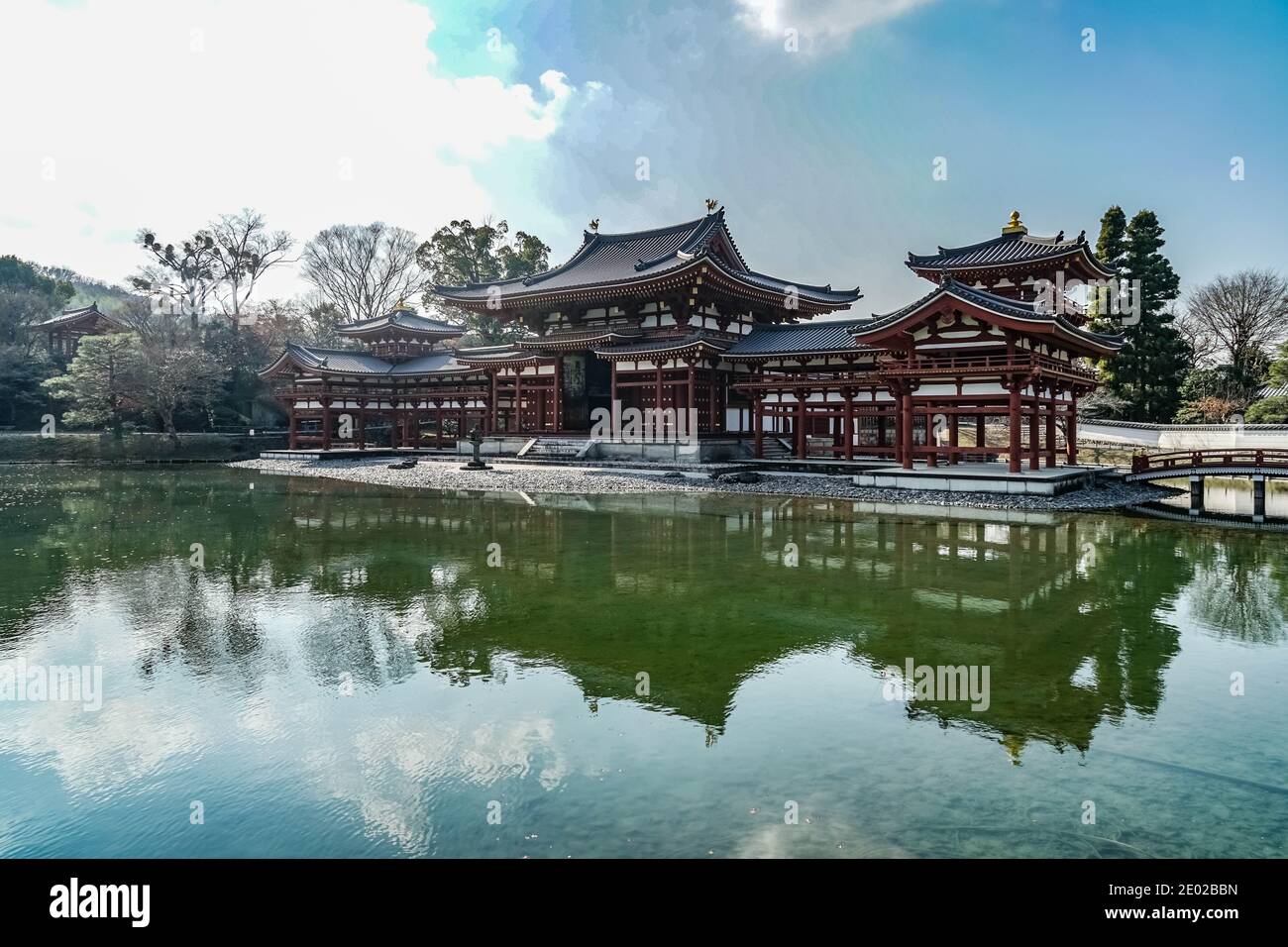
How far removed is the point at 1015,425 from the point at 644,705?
1892cm

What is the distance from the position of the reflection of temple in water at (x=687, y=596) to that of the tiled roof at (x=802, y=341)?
9959 mm

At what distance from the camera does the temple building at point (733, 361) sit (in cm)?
2252

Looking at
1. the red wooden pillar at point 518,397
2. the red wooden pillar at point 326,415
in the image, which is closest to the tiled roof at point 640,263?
the red wooden pillar at point 518,397

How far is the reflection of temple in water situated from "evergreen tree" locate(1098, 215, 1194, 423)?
25977mm

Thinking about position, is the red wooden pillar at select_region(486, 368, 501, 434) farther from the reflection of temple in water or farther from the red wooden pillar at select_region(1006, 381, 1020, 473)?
the red wooden pillar at select_region(1006, 381, 1020, 473)

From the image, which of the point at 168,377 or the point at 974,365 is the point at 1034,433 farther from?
the point at 168,377

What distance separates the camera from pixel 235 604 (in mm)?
9734

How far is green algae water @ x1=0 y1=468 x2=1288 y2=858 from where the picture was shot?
14.6 ft

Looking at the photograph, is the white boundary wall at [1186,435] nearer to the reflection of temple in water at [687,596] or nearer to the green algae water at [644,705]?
the reflection of temple in water at [687,596]

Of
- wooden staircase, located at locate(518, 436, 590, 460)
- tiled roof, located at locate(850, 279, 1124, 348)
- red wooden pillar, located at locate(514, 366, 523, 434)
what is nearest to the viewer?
tiled roof, located at locate(850, 279, 1124, 348)

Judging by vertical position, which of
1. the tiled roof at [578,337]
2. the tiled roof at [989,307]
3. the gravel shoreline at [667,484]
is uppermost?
the tiled roof at [578,337]

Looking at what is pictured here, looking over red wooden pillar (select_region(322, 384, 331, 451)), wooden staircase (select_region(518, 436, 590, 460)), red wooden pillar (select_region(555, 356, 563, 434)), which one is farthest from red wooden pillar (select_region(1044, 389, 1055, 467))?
red wooden pillar (select_region(322, 384, 331, 451))

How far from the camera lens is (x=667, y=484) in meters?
25.5

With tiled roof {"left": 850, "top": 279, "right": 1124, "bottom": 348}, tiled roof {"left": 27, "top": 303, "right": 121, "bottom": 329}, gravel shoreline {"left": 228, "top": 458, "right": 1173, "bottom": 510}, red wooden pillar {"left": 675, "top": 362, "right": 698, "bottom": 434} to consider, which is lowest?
gravel shoreline {"left": 228, "top": 458, "right": 1173, "bottom": 510}
